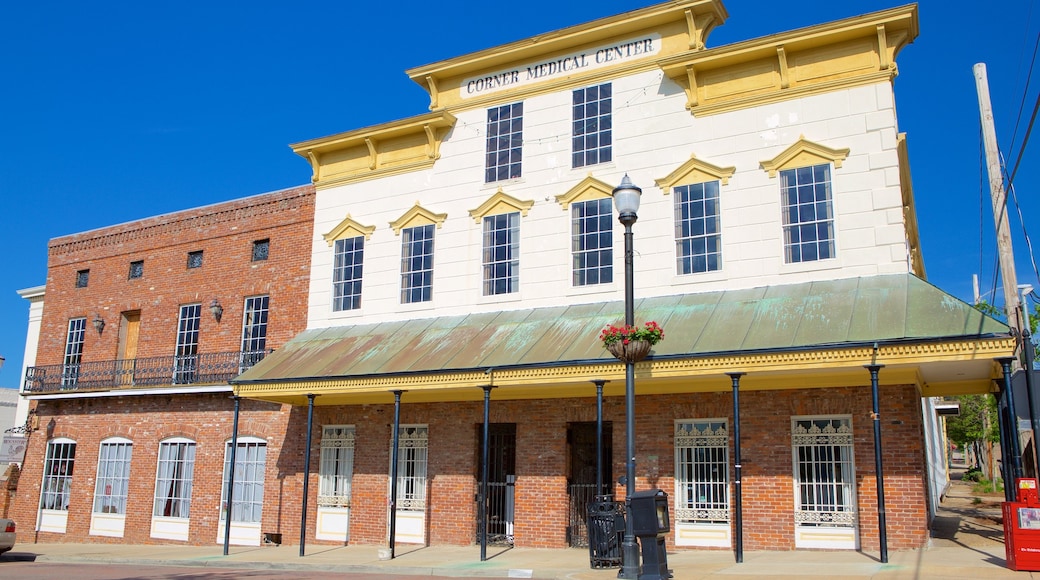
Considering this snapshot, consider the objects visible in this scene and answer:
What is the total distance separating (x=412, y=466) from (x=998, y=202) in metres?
13.0

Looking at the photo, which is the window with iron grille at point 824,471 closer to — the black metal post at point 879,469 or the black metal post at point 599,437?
the black metal post at point 879,469

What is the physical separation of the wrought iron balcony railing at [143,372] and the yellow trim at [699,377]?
11.3 feet

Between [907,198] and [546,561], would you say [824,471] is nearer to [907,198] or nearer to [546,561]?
[546,561]

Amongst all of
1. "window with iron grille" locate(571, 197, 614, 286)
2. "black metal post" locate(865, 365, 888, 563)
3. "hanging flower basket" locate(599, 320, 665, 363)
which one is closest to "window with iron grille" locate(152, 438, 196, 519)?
"window with iron grille" locate(571, 197, 614, 286)

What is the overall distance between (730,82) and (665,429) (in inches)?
280

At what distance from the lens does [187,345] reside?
78.1 feet

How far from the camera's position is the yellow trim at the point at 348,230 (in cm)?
2134

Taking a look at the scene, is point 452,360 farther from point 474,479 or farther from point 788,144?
point 788,144

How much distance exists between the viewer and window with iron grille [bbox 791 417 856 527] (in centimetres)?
1506

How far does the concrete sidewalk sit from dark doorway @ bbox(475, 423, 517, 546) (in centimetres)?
118

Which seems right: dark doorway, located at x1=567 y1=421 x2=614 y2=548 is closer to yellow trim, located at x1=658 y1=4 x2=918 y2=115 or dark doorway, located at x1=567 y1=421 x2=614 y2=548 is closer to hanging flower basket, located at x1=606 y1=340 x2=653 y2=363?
hanging flower basket, located at x1=606 y1=340 x2=653 y2=363

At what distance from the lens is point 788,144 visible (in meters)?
16.7

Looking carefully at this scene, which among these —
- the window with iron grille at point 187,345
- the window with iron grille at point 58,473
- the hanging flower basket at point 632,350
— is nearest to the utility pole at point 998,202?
the hanging flower basket at point 632,350

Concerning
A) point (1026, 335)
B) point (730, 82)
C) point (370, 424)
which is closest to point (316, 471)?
point (370, 424)
